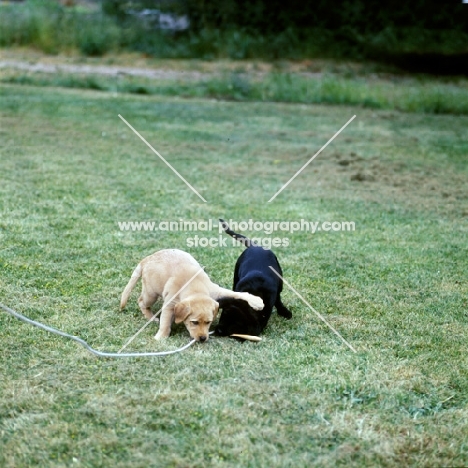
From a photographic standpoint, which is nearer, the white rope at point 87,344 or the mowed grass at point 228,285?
the mowed grass at point 228,285

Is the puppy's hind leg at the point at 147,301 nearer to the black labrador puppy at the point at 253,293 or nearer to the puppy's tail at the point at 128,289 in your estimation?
the puppy's tail at the point at 128,289

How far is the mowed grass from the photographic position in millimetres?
2967

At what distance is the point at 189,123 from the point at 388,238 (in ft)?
18.4

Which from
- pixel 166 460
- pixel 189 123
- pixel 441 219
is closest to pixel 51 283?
pixel 166 460

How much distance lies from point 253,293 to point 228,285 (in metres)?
0.70

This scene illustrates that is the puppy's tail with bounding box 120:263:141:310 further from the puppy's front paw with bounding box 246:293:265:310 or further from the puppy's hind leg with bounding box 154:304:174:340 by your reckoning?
the puppy's front paw with bounding box 246:293:265:310

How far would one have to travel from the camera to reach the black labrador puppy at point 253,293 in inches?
154

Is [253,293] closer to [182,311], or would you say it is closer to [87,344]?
[182,311]

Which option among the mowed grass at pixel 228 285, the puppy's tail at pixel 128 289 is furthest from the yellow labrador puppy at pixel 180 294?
the mowed grass at pixel 228 285

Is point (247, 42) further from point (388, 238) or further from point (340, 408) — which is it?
point (340, 408)

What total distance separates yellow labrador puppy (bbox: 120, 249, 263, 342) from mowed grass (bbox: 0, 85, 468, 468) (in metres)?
0.10

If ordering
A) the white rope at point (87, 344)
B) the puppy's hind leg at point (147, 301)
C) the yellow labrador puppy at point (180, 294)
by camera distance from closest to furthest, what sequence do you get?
the white rope at point (87, 344) → the yellow labrador puppy at point (180, 294) → the puppy's hind leg at point (147, 301)

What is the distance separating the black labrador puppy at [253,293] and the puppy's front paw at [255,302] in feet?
0.08

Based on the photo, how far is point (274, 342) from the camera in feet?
12.8
